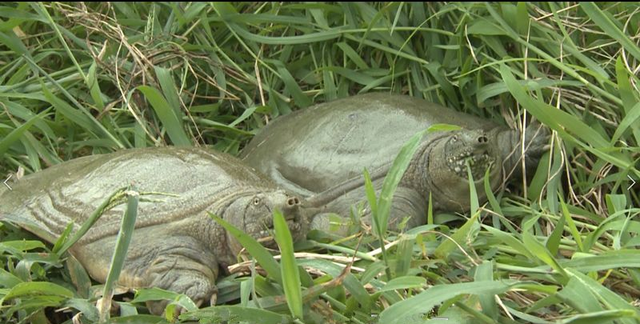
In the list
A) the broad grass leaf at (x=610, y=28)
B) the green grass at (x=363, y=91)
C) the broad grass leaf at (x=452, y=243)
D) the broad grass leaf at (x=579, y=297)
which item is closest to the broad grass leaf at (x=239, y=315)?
the green grass at (x=363, y=91)

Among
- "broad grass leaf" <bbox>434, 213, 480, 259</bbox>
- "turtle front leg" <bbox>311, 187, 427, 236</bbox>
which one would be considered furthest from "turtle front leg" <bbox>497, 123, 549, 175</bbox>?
Answer: "broad grass leaf" <bbox>434, 213, 480, 259</bbox>

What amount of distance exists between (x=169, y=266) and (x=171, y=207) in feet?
0.84

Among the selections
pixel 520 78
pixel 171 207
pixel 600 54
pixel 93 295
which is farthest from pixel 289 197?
pixel 600 54

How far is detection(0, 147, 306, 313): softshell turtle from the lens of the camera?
2562mm

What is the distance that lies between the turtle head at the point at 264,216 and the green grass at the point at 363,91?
81 mm

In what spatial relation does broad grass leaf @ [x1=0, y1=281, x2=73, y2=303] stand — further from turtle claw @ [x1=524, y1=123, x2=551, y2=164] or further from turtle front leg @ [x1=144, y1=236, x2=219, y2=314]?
turtle claw @ [x1=524, y1=123, x2=551, y2=164]

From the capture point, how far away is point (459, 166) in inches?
125

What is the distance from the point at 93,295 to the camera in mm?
2395

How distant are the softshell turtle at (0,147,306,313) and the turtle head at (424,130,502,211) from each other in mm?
580

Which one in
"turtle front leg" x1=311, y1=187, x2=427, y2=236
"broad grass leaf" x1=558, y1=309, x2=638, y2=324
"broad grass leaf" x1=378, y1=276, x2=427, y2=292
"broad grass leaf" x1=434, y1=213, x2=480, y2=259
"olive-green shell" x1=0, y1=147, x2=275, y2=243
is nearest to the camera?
"broad grass leaf" x1=558, y1=309, x2=638, y2=324

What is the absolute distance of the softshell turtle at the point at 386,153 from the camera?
315cm

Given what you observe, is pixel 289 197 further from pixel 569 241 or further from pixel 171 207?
pixel 569 241

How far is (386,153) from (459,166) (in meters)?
0.25

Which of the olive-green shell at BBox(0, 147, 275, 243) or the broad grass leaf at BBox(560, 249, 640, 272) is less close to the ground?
the olive-green shell at BBox(0, 147, 275, 243)
